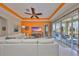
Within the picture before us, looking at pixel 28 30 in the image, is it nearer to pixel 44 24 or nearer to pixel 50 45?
pixel 44 24

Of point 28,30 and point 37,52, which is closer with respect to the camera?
point 37,52

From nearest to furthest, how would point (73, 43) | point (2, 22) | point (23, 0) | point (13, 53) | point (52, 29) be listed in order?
point (23, 0) < point (13, 53) < point (73, 43) < point (2, 22) < point (52, 29)

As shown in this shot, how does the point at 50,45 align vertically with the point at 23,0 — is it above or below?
below

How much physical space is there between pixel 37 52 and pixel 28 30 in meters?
11.7

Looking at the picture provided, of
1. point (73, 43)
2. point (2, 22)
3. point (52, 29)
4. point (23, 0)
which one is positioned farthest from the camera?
point (52, 29)

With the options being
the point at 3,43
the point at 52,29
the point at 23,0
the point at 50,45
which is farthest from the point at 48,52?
the point at 52,29

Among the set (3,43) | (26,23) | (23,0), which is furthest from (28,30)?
(23,0)

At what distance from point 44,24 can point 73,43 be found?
8515 mm

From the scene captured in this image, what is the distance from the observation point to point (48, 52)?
4867 millimetres

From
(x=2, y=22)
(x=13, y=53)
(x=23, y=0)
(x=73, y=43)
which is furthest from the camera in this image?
(x=2, y=22)

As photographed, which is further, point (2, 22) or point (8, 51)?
point (2, 22)

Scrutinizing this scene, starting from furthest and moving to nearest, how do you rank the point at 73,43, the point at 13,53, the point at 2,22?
the point at 2,22, the point at 73,43, the point at 13,53

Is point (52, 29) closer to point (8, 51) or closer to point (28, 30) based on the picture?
point (28, 30)

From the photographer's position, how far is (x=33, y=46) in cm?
490
